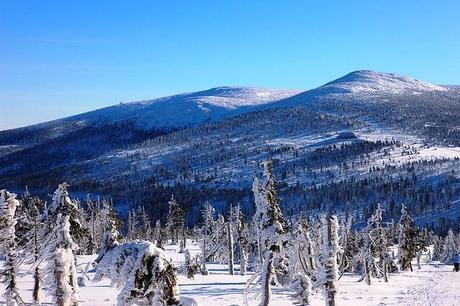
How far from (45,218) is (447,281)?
5559 cm

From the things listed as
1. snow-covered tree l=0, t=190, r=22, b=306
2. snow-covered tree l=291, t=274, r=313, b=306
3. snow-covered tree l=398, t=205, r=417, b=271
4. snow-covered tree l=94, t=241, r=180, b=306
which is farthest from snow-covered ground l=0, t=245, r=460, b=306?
snow-covered tree l=94, t=241, r=180, b=306

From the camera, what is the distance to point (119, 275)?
12031 mm

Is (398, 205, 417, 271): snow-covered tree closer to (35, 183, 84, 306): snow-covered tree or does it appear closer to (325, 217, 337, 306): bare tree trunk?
(325, 217, 337, 306): bare tree trunk

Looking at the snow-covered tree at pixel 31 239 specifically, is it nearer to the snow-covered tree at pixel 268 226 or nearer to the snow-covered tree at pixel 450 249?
the snow-covered tree at pixel 268 226

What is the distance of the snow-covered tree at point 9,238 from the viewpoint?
91.2ft

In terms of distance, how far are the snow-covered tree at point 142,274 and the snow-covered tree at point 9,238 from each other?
18351 mm

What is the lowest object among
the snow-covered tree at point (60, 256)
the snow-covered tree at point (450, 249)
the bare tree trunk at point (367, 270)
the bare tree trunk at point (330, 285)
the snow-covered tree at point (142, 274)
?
the snow-covered tree at point (450, 249)

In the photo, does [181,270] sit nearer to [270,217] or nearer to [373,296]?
[373,296]

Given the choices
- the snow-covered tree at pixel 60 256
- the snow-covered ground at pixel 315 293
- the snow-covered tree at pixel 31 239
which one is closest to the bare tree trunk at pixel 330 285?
the snow-covered ground at pixel 315 293

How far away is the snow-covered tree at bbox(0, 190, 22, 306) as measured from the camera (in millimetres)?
27797

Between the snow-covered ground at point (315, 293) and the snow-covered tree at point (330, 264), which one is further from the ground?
the snow-covered tree at point (330, 264)

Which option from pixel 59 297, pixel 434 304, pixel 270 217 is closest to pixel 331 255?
pixel 270 217

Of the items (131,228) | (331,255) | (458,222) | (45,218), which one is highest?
(45,218)

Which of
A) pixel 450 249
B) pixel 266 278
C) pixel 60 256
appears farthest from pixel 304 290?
pixel 450 249
